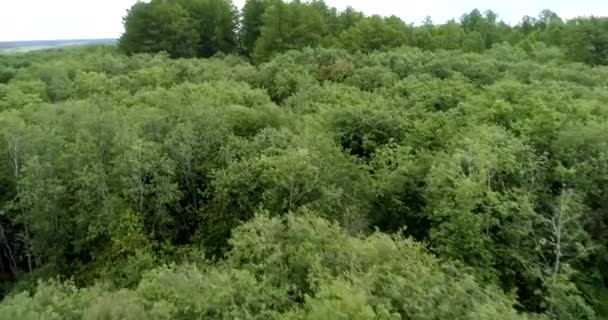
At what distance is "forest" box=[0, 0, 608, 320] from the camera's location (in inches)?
600

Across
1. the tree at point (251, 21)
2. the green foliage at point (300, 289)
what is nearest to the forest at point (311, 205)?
the green foliage at point (300, 289)

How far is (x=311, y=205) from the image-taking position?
20.8 meters

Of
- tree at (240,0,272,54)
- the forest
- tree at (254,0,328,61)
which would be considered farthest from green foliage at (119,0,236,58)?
the forest

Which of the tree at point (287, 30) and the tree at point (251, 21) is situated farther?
the tree at point (251, 21)

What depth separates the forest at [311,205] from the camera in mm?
15242

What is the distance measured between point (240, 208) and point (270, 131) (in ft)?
13.4

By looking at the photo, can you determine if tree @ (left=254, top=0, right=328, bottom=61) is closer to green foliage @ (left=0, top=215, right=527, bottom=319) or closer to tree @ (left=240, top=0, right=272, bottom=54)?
tree @ (left=240, top=0, right=272, bottom=54)

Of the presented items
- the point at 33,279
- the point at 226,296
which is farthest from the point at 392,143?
the point at 33,279

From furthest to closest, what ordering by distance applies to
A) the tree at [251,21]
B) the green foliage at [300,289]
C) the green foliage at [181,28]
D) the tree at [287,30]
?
the tree at [251,21] < the green foliage at [181,28] < the tree at [287,30] < the green foliage at [300,289]

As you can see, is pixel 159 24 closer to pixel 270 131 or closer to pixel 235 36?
pixel 235 36

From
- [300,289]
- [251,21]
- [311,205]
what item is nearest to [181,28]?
[251,21]

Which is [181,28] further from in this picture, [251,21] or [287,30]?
[287,30]

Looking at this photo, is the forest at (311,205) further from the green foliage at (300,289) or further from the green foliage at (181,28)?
the green foliage at (181,28)

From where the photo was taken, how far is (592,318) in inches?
663
